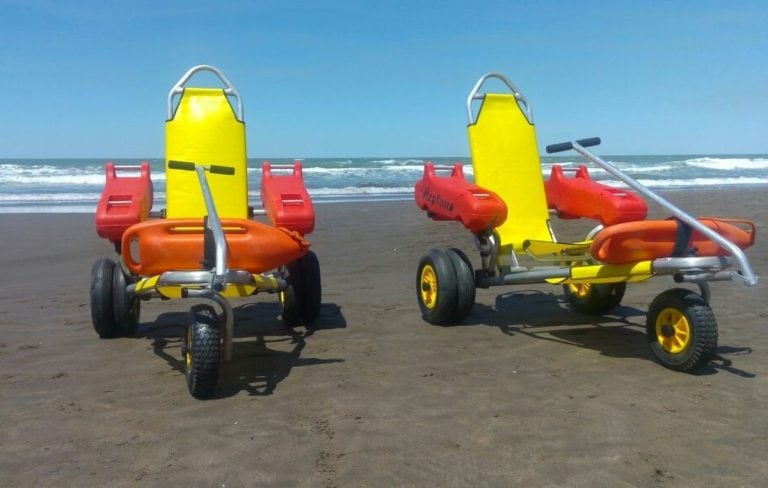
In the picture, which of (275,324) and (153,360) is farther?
(275,324)

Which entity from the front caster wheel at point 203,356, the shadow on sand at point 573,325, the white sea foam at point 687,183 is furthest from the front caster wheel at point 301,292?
the white sea foam at point 687,183

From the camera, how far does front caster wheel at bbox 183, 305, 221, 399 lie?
3740 mm

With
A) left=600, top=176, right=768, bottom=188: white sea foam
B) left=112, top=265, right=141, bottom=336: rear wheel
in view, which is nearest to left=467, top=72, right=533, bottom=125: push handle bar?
left=112, top=265, right=141, bottom=336: rear wheel

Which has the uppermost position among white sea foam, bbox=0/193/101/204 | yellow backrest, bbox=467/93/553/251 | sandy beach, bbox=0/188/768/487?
yellow backrest, bbox=467/93/553/251

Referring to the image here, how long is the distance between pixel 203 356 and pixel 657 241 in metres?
2.80

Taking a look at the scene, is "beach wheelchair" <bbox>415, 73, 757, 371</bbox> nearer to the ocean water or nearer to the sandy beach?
the sandy beach

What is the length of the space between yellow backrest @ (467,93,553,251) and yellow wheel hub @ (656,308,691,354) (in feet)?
6.19

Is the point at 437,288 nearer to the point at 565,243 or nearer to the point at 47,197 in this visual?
the point at 565,243

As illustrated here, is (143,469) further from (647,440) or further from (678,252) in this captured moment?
(678,252)

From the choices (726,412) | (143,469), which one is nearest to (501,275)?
(726,412)

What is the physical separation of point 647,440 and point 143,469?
7.67 feet

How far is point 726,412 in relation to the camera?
11.8 feet

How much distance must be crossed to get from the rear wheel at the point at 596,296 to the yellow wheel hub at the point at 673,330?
4.38 ft

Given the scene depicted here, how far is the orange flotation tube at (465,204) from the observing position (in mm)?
5373
